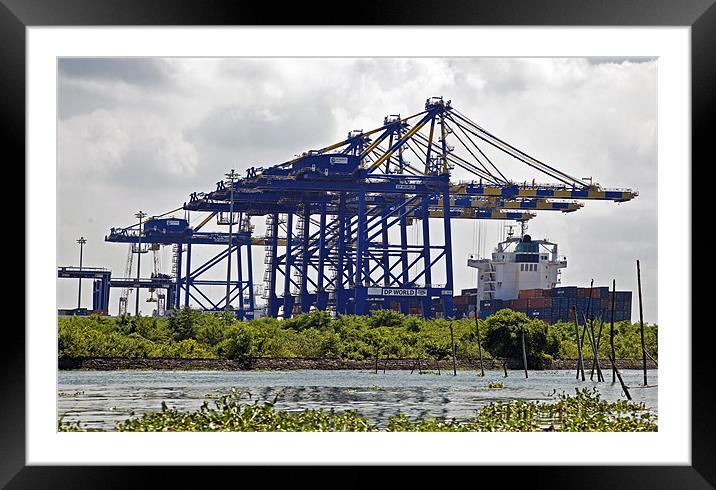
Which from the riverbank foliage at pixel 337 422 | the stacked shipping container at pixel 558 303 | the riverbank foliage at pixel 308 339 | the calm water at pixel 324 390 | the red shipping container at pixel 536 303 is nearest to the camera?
the riverbank foliage at pixel 337 422

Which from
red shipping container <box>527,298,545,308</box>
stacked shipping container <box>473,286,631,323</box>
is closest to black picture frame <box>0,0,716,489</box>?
stacked shipping container <box>473,286,631,323</box>

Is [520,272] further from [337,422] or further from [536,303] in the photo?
[337,422]

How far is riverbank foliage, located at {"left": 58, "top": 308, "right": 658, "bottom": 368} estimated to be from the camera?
17.7m

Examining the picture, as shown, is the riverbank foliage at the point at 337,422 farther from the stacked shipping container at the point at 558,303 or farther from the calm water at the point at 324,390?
the stacked shipping container at the point at 558,303

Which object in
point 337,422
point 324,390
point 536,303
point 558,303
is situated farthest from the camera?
point 536,303

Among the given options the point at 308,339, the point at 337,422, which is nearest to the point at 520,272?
the point at 308,339

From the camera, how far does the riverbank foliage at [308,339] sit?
58.0ft

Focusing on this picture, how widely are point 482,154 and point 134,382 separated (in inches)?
479
